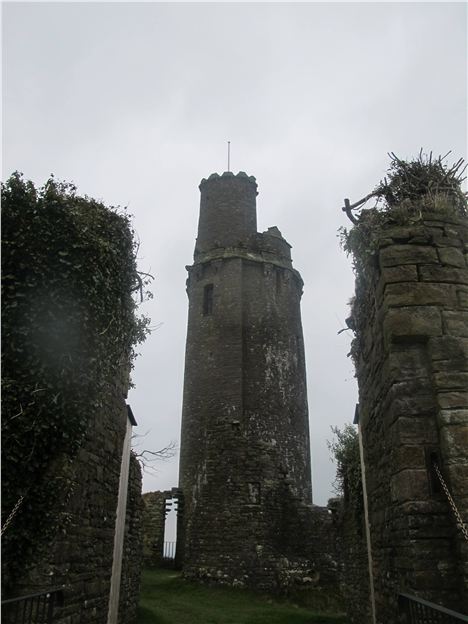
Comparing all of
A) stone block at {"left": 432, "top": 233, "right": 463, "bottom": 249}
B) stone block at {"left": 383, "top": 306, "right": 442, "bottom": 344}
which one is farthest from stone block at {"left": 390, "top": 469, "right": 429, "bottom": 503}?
stone block at {"left": 432, "top": 233, "right": 463, "bottom": 249}

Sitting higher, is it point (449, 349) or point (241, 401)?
point (241, 401)

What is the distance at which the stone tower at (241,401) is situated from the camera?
1639cm

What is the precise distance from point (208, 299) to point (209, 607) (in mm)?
13235

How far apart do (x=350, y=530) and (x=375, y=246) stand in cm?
784

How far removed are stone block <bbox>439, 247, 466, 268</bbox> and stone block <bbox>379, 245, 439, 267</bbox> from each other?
7cm

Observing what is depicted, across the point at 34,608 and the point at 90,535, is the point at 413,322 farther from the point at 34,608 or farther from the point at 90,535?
the point at 90,535

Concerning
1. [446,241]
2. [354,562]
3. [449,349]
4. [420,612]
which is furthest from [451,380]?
[354,562]

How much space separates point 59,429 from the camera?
18.4 ft

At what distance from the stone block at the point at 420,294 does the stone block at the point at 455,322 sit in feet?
0.34

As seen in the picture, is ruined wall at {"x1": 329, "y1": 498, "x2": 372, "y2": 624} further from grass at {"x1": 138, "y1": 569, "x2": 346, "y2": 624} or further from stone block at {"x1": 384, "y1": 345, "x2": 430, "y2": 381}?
stone block at {"x1": 384, "y1": 345, "x2": 430, "y2": 381}

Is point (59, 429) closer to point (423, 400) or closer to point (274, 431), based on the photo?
point (423, 400)

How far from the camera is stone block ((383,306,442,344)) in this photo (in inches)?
187

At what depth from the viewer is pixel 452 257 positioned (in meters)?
5.09

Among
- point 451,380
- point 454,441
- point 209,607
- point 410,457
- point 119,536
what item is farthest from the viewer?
point 209,607
